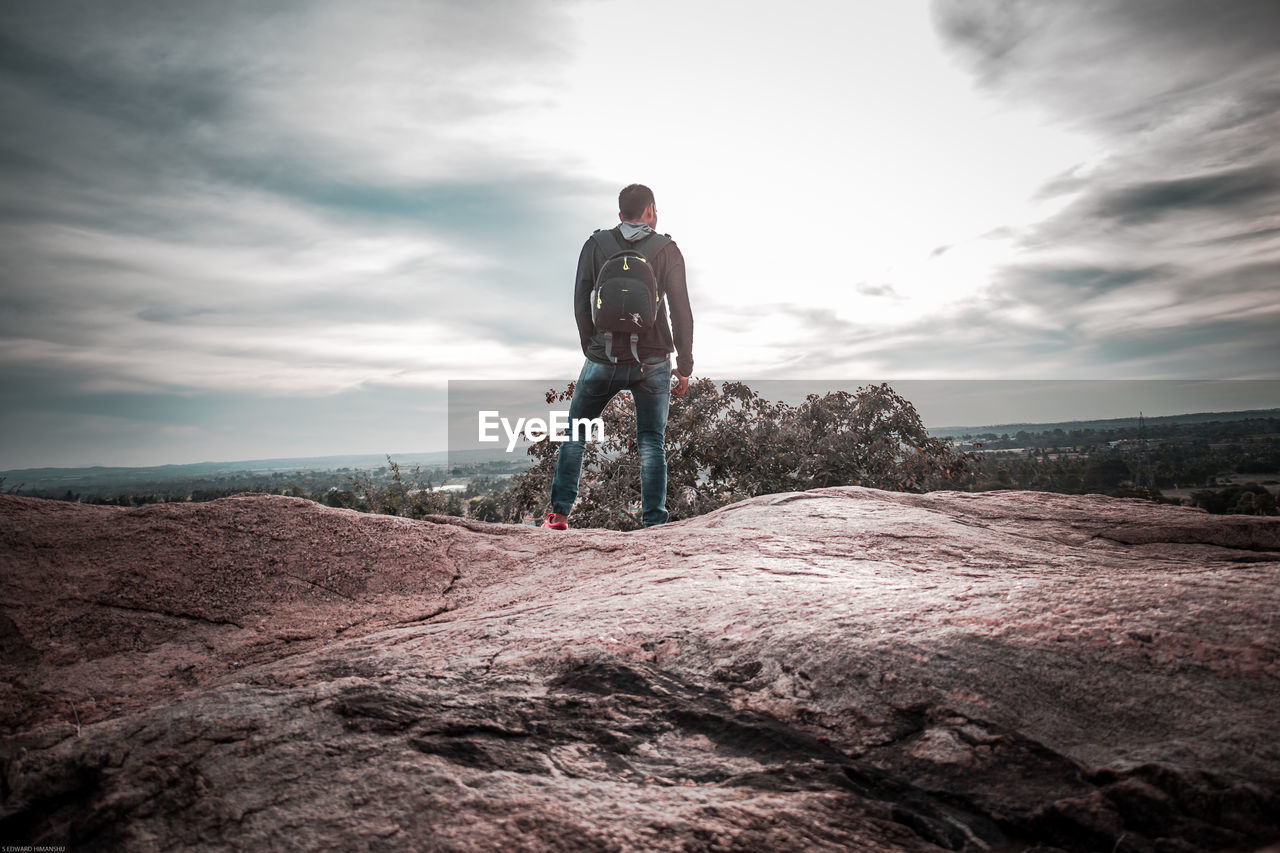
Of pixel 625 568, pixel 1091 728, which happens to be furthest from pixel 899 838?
pixel 625 568

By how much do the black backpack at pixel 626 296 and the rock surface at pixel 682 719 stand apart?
277cm

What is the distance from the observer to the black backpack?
17.8 ft

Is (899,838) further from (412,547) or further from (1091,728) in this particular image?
(412,547)

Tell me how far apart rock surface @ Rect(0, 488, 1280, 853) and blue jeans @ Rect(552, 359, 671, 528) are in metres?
2.49

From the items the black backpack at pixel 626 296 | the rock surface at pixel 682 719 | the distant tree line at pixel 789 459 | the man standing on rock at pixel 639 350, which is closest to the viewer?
the rock surface at pixel 682 719

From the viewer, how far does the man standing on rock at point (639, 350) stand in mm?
5621

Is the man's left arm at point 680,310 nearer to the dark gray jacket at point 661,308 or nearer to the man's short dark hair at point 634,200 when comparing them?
the dark gray jacket at point 661,308

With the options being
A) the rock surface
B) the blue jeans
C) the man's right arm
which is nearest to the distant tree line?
the blue jeans

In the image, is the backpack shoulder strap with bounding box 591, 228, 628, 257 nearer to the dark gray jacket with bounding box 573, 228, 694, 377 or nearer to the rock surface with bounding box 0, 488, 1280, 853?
the dark gray jacket with bounding box 573, 228, 694, 377

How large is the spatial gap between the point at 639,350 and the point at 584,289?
0.78 m

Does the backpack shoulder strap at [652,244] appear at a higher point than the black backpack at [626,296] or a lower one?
higher

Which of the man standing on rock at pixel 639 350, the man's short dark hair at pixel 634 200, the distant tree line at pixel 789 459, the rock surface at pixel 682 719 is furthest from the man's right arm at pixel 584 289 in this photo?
the distant tree line at pixel 789 459

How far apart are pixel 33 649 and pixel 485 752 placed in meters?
2.42

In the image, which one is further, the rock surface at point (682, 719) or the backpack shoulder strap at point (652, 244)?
the backpack shoulder strap at point (652, 244)
